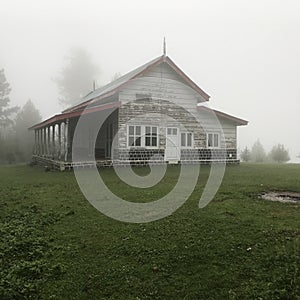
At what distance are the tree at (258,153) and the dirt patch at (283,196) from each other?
86.3ft

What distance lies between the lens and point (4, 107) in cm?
4375

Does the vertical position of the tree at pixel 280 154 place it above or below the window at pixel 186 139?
below

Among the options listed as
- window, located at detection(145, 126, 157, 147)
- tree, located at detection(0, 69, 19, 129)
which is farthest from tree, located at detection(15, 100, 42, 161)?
window, located at detection(145, 126, 157, 147)

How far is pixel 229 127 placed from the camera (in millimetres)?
23188

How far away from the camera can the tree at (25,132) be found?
3462 cm

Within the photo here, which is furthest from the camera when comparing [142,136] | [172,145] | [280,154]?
[280,154]

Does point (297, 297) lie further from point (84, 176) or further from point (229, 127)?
point (229, 127)

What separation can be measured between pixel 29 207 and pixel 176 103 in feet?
45.9

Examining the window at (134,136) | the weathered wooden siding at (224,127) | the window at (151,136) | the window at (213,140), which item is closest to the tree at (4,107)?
the window at (134,136)

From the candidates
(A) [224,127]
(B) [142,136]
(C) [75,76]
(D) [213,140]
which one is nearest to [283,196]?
(B) [142,136]

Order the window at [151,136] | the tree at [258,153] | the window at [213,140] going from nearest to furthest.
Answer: the window at [151,136] → the window at [213,140] → the tree at [258,153]

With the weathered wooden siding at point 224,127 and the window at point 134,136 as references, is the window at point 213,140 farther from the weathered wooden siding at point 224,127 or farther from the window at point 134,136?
the window at point 134,136

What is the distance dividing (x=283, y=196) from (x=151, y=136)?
446 inches

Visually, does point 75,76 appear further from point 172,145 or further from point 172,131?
point 172,145
